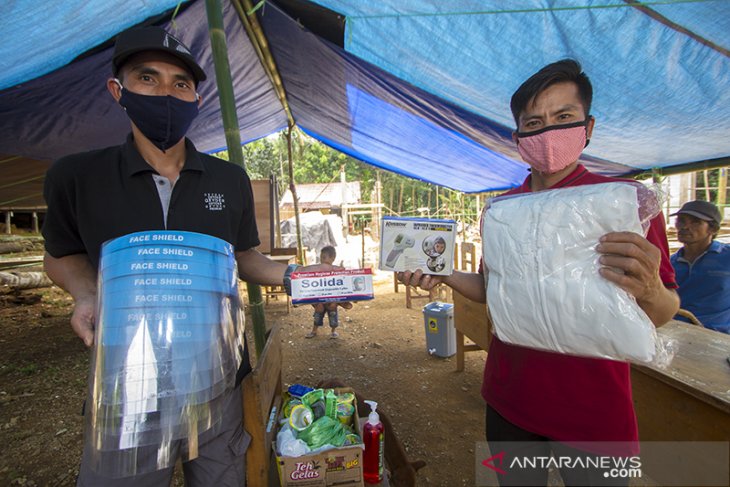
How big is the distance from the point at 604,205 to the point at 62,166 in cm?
176

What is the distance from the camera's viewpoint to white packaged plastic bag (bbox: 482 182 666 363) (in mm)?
917

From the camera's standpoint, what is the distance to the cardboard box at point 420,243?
54.7 inches

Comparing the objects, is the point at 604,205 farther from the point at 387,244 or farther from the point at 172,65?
the point at 172,65

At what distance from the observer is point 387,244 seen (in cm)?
140

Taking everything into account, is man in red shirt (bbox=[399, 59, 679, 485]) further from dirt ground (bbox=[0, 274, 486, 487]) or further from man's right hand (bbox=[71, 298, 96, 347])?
dirt ground (bbox=[0, 274, 486, 487])

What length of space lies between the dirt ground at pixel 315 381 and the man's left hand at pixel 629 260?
2.53 meters

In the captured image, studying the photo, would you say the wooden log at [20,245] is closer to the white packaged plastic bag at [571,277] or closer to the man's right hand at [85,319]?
the man's right hand at [85,319]

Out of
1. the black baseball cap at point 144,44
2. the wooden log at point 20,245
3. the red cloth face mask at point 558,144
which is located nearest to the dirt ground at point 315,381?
the wooden log at point 20,245

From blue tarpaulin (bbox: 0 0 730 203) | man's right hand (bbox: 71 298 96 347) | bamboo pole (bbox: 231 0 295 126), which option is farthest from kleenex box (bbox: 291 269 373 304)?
bamboo pole (bbox: 231 0 295 126)

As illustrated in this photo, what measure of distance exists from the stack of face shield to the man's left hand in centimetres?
115

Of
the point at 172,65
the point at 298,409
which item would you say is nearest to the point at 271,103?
the point at 172,65

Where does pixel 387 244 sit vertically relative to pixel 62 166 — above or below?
below

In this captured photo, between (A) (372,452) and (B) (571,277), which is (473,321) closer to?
(A) (372,452)

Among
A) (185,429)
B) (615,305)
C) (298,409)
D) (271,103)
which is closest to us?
(615,305)
